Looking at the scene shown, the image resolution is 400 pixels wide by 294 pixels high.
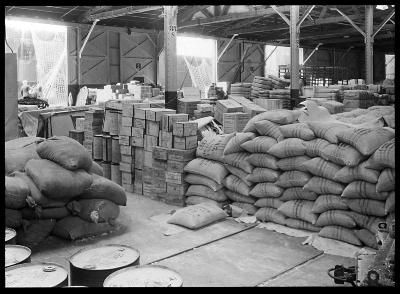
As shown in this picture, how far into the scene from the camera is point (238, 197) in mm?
7180

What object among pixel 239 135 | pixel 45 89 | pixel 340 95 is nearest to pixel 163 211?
pixel 239 135

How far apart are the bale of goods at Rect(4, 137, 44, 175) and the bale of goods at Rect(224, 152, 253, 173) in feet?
9.20

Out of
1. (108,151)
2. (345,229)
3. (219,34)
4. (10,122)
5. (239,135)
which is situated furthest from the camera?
(219,34)

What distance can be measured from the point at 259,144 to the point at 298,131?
2.02 ft

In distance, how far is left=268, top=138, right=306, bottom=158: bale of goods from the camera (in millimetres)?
6387

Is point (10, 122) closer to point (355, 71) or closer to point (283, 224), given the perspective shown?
point (283, 224)

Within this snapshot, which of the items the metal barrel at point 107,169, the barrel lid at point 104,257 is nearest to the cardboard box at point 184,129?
the metal barrel at point 107,169

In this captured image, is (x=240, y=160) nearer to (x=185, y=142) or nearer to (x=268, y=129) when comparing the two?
(x=268, y=129)

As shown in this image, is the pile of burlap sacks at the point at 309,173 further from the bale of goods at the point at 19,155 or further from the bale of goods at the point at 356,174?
the bale of goods at the point at 19,155

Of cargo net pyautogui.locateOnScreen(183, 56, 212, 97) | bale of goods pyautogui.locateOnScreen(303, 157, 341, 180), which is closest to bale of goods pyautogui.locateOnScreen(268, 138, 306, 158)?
bale of goods pyautogui.locateOnScreen(303, 157, 341, 180)

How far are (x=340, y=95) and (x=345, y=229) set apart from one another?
333 inches

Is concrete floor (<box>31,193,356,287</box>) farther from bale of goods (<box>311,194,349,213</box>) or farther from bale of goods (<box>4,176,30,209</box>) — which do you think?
bale of goods (<box>4,176,30,209</box>)

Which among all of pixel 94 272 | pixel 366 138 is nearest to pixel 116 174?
pixel 366 138

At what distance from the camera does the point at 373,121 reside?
22.0ft
